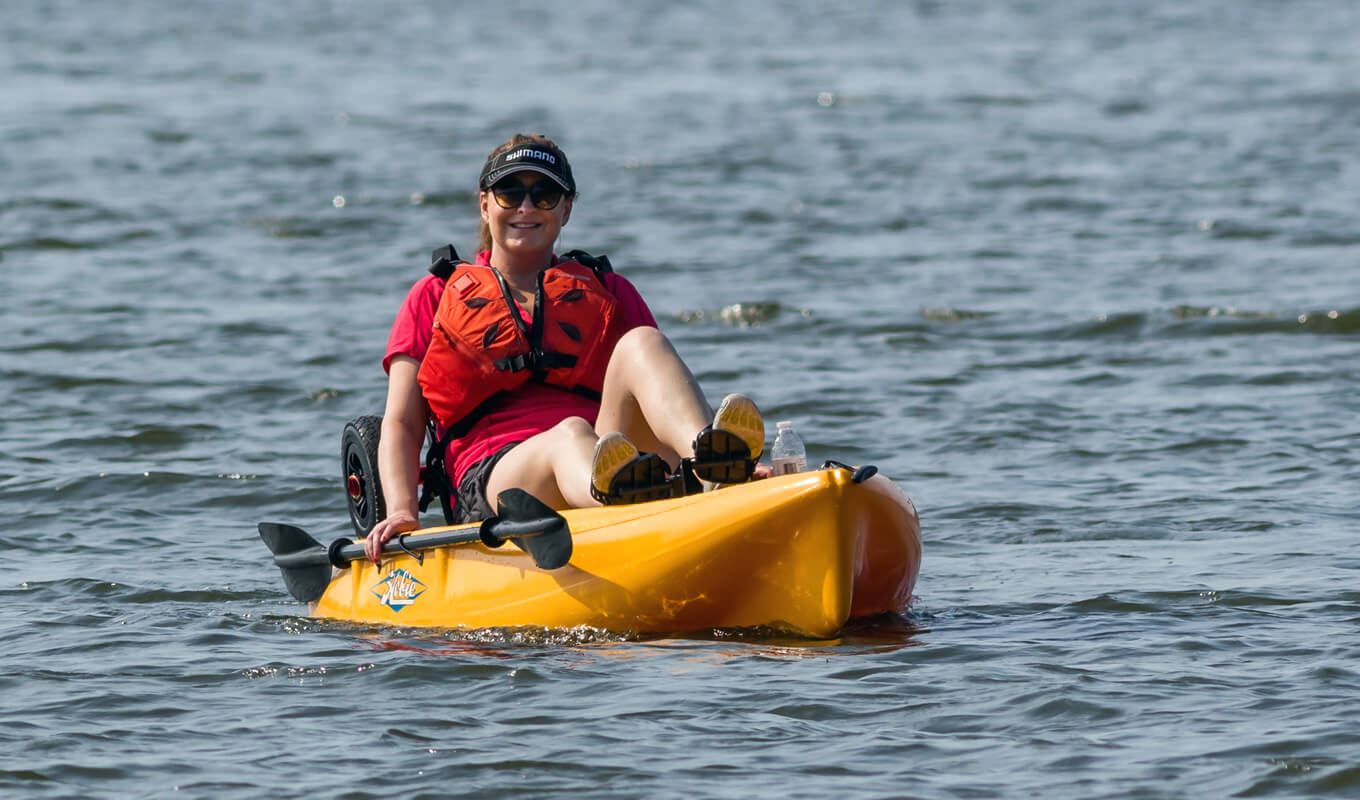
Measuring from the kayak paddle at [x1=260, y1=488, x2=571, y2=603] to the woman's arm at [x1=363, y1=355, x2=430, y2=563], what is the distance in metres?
0.06

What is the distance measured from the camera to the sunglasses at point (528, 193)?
576 centimetres

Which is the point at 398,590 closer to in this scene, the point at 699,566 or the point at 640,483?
the point at 640,483

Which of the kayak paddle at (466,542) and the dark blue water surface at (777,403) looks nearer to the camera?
the dark blue water surface at (777,403)

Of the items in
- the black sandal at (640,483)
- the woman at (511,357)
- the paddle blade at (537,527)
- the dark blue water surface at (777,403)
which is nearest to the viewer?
the dark blue water surface at (777,403)

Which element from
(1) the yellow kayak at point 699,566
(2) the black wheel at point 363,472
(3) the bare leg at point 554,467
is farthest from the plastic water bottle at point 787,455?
(2) the black wheel at point 363,472

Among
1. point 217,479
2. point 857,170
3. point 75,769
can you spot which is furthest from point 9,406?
point 857,170

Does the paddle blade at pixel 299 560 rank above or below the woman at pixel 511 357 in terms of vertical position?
below

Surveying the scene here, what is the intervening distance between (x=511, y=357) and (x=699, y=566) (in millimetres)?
1052

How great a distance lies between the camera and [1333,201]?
50.0 feet

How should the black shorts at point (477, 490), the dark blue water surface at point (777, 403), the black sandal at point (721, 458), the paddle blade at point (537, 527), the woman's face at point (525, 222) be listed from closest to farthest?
the dark blue water surface at point (777, 403) → the black sandal at point (721, 458) → the paddle blade at point (537, 527) → the black shorts at point (477, 490) → the woman's face at point (525, 222)

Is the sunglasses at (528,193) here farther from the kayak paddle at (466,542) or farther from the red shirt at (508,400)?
the kayak paddle at (466,542)

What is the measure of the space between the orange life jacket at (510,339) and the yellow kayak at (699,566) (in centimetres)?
50

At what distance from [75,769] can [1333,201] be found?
12.9 meters

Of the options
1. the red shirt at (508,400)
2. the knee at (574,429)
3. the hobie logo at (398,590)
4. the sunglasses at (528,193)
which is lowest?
the hobie logo at (398,590)
